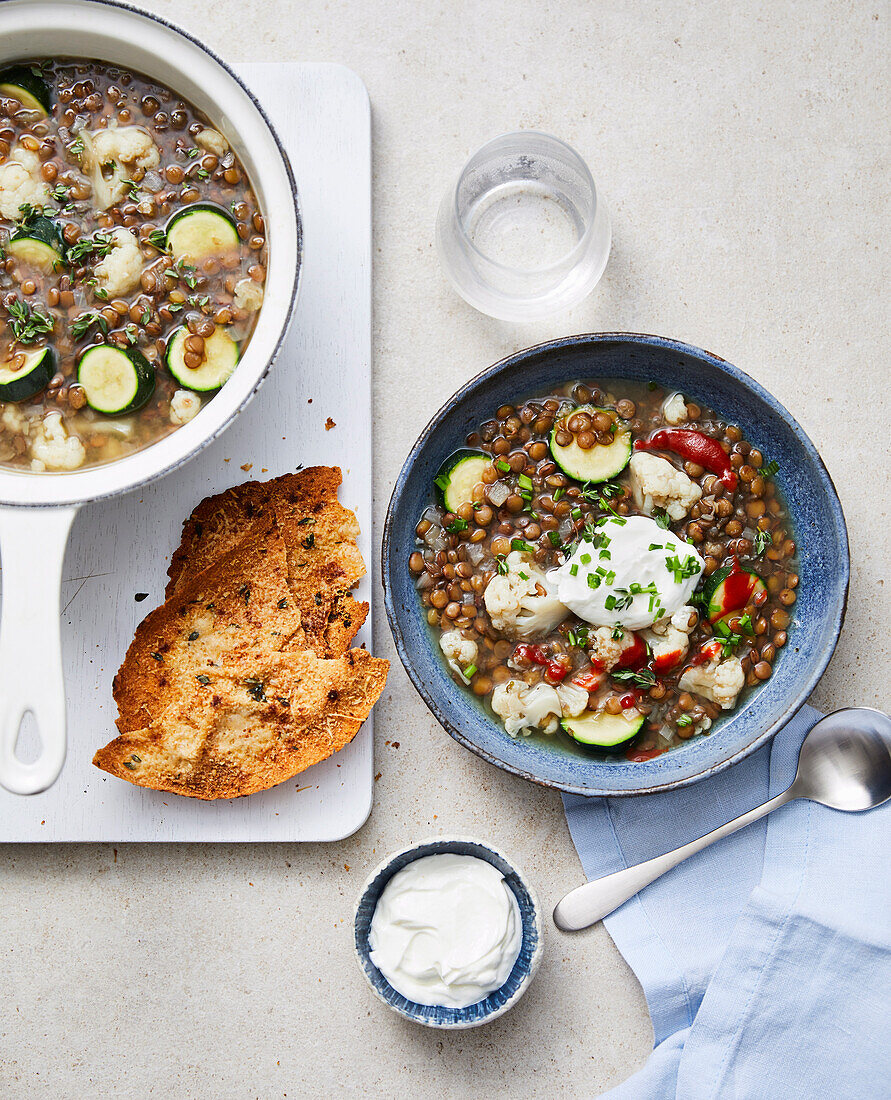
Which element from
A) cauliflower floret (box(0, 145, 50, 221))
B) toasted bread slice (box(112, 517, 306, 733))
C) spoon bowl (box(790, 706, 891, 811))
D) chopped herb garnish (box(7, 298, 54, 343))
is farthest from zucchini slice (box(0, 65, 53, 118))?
spoon bowl (box(790, 706, 891, 811))

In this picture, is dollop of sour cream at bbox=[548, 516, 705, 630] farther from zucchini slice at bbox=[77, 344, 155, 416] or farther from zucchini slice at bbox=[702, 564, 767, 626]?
zucchini slice at bbox=[77, 344, 155, 416]

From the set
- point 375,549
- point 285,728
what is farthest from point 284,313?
point 285,728

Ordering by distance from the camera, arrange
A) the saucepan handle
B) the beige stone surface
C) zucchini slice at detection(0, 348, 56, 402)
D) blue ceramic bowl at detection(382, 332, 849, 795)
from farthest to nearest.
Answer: the beige stone surface, blue ceramic bowl at detection(382, 332, 849, 795), zucchini slice at detection(0, 348, 56, 402), the saucepan handle

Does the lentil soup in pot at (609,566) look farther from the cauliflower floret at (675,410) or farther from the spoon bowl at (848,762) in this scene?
the spoon bowl at (848,762)

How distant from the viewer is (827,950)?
2209 millimetres

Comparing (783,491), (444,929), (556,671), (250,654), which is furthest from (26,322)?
(783,491)

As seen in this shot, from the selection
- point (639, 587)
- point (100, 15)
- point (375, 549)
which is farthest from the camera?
point (375, 549)

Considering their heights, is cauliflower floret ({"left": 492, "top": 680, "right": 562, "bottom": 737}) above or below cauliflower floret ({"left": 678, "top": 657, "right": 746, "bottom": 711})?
below

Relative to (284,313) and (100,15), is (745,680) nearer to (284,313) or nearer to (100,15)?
(284,313)

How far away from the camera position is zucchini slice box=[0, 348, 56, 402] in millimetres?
1943

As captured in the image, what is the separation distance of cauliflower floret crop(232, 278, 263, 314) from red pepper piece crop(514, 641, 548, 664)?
1056 millimetres

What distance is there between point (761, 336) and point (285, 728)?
5.52ft

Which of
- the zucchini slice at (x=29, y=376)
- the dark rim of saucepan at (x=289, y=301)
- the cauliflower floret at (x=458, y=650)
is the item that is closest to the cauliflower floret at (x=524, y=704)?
the cauliflower floret at (x=458, y=650)

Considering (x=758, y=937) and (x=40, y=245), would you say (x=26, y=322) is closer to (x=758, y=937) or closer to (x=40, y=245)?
(x=40, y=245)
